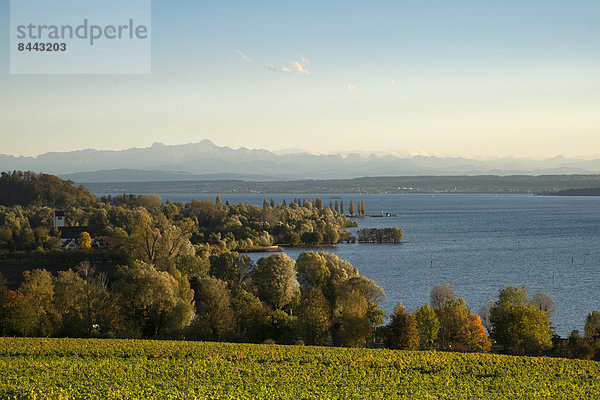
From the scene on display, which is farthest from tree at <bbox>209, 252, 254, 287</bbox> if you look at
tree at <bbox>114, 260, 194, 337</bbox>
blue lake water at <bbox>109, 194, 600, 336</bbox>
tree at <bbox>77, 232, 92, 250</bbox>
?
tree at <bbox>77, 232, 92, 250</bbox>

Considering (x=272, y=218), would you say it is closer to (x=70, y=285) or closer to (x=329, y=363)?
(x=70, y=285)

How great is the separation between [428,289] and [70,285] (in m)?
36.9

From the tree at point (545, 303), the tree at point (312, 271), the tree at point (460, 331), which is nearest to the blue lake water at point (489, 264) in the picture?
the tree at point (545, 303)

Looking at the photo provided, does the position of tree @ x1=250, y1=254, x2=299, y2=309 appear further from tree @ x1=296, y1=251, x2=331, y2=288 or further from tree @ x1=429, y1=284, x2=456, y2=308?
tree @ x1=429, y1=284, x2=456, y2=308

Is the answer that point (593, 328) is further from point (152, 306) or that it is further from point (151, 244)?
point (151, 244)

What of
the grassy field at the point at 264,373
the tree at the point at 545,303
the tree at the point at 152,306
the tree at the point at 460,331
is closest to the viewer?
the grassy field at the point at 264,373

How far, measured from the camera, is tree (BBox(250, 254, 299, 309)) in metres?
47.5

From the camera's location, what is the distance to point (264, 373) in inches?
947

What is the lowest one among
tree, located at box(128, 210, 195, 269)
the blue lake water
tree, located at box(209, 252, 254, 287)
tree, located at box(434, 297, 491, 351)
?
the blue lake water

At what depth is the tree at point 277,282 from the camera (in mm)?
47531

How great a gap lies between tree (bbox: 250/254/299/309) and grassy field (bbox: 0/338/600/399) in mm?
17020

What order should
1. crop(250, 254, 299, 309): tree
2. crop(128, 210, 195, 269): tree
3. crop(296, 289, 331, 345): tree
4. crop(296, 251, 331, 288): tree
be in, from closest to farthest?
crop(296, 289, 331, 345): tree → crop(250, 254, 299, 309): tree → crop(296, 251, 331, 288): tree → crop(128, 210, 195, 269): tree

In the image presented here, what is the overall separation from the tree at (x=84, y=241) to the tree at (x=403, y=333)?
183 ft

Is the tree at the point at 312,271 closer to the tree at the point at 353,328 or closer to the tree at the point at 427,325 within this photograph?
the tree at the point at 353,328
